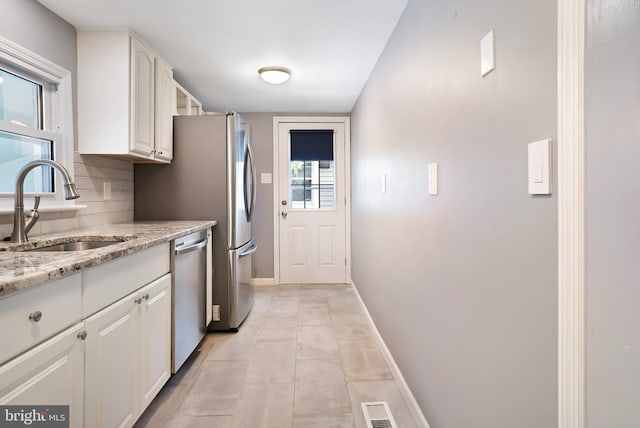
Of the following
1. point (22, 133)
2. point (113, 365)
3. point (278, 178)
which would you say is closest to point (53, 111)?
point (22, 133)

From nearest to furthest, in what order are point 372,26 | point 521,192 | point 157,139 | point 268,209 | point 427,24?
point 521,192 → point 427,24 → point 372,26 → point 157,139 → point 268,209

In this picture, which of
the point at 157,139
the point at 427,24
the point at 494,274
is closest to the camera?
the point at 494,274

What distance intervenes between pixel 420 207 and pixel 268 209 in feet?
9.26

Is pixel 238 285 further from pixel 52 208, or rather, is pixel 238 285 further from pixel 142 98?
pixel 142 98

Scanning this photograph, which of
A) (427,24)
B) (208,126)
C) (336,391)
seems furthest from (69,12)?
(336,391)

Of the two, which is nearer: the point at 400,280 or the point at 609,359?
the point at 609,359

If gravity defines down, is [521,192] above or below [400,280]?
above

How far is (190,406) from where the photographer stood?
172cm

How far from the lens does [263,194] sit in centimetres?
416

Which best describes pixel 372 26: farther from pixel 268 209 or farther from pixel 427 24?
pixel 268 209

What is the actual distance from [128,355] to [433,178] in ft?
5.00

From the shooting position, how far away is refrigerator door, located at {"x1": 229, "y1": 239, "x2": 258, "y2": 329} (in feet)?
8.77

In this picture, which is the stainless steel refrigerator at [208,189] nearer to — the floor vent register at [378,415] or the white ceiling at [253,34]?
the white ceiling at [253,34]

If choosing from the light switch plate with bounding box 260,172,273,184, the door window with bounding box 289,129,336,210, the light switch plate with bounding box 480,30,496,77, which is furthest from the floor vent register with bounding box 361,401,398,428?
the light switch plate with bounding box 260,172,273,184
